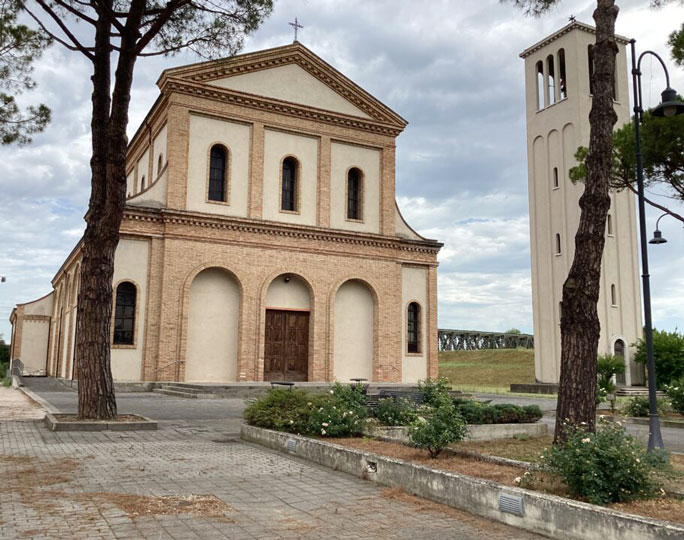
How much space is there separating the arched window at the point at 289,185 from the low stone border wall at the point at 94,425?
15.5 m

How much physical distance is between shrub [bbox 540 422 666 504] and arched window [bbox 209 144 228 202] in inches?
822

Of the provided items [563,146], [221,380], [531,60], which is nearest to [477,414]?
[221,380]

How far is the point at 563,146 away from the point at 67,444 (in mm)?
28831

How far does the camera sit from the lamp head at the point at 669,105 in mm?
9773

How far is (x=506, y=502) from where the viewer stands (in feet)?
18.5

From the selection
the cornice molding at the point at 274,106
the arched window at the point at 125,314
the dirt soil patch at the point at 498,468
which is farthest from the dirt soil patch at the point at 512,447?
the cornice molding at the point at 274,106

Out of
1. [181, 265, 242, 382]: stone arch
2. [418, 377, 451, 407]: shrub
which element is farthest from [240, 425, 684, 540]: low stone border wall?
[181, 265, 242, 382]: stone arch

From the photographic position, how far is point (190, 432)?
38.5 feet

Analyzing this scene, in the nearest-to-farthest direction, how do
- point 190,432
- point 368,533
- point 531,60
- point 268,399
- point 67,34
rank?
point 368,533 < point 268,399 < point 190,432 < point 67,34 < point 531,60

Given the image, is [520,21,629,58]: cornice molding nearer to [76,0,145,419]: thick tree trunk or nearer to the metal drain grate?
[76,0,145,419]: thick tree trunk

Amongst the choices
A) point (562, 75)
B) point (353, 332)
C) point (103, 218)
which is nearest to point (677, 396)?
point (353, 332)

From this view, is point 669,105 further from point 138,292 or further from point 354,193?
point 354,193

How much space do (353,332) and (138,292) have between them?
9.13 metres

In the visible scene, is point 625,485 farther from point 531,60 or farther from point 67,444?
point 531,60
